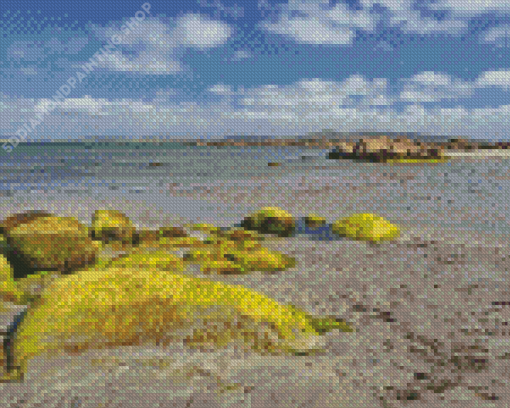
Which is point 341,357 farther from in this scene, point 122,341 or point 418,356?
point 122,341

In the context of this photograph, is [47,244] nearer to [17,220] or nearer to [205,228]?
[17,220]

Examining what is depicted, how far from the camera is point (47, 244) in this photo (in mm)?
8312

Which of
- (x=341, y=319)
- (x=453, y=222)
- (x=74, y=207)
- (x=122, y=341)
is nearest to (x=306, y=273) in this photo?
(x=341, y=319)

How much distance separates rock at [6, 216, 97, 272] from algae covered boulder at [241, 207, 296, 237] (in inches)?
233

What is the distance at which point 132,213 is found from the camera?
17734 millimetres

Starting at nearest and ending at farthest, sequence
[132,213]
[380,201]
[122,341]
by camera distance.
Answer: [122,341], [132,213], [380,201]

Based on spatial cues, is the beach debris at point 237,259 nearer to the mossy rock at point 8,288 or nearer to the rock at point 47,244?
the rock at point 47,244

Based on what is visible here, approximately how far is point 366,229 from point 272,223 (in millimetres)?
2685

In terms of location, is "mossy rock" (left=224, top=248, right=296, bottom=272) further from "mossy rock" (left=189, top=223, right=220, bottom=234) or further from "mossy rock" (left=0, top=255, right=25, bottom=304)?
"mossy rock" (left=189, top=223, right=220, bottom=234)

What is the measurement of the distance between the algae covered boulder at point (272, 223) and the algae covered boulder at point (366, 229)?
4.34 ft

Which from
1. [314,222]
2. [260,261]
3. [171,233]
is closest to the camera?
[260,261]

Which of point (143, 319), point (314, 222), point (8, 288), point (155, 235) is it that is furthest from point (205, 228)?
point (143, 319)

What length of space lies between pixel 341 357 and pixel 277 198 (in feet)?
58.4

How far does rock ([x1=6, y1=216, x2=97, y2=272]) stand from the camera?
8266mm
